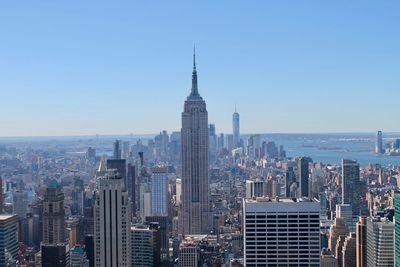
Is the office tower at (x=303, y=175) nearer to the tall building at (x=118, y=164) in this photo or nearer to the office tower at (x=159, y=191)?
the office tower at (x=159, y=191)

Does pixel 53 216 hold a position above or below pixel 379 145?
below

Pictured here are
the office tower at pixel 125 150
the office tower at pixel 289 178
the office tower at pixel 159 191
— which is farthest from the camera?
the office tower at pixel 125 150

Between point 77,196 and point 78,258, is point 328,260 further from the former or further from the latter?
point 77,196

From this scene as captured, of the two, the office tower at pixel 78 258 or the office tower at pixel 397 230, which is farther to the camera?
the office tower at pixel 78 258

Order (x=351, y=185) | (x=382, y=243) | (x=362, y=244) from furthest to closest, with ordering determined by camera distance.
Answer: (x=351, y=185) < (x=362, y=244) < (x=382, y=243)

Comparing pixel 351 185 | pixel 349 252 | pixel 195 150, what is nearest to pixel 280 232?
pixel 349 252

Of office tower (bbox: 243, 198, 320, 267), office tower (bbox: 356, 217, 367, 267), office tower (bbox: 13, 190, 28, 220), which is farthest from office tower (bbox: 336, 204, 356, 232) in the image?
office tower (bbox: 13, 190, 28, 220)

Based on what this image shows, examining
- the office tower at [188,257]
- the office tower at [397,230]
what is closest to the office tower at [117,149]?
the office tower at [188,257]
